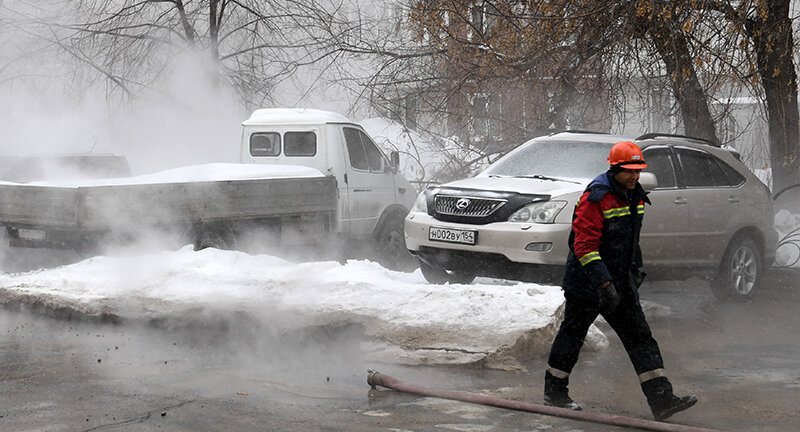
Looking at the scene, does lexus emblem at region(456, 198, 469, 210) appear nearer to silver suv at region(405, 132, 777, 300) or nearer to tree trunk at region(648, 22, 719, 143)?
silver suv at region(405, 132, 777, 300)

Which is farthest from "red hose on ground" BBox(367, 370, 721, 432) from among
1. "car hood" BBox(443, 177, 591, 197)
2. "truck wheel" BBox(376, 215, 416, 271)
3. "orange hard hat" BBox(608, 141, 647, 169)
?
"truck wheel" BBox(376, 215, 416, 271)

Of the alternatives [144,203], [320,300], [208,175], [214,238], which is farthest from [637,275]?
[208,175]

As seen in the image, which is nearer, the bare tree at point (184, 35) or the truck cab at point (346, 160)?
the truck cab at point (346, 160)

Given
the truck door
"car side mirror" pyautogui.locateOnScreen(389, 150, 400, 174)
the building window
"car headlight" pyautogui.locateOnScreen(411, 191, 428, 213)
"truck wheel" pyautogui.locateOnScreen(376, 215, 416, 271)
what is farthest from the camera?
the building window

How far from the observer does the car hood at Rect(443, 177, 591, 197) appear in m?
9.32

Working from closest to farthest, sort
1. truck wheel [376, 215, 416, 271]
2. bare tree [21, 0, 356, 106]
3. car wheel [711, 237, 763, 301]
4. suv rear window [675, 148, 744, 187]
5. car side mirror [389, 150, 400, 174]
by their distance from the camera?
suv rear window [675, 148, 744, 187] < car wheel [711, 237, 763, 301] < truck wheel [376, 215, 416, 271] < car side mirror [389, 150, 400, 174] < bare tree [21, 0, 356, 106]

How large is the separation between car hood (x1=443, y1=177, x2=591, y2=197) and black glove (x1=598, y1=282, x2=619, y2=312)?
3563mm

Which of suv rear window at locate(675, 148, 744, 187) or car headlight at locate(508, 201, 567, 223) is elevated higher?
suv rear window at locate(675, 148, 744, 187)

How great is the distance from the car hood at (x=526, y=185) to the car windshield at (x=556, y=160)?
290mm

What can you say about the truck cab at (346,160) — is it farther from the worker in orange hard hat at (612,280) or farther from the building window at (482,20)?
the worker in orange hard hat at (612,280)

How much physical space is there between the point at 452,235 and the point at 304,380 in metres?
3.09

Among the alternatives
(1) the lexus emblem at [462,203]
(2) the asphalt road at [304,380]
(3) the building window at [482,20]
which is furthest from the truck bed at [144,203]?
(3) the building window at [482,20]

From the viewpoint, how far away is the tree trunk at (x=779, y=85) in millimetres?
13039

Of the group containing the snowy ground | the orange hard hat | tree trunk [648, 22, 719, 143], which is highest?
tree trunk [648, 22, 719, 143]
